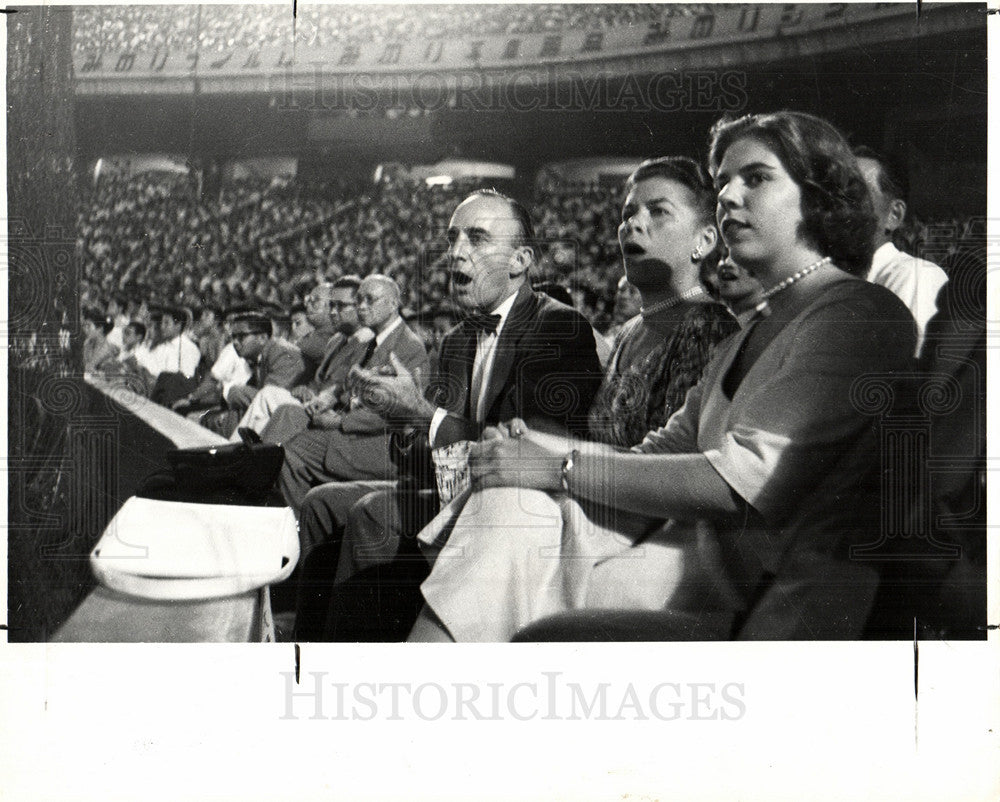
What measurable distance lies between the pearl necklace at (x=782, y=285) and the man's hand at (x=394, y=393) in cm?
121

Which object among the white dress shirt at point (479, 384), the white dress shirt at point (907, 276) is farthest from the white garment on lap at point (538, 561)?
the white dress shirt at point (907, 276)

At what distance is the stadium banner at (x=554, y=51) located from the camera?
3.56 m

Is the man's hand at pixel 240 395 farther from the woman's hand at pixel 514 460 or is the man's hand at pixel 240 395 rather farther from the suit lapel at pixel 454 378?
the woman's hand at pixel 514 460

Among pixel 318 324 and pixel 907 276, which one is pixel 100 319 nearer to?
pixel 318 324

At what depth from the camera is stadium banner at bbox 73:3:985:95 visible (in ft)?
11.7

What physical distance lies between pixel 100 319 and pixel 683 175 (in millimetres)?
2123

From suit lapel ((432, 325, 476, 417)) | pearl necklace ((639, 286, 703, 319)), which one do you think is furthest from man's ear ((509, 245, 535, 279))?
pearl necklace ((639, 286, 703, 319))

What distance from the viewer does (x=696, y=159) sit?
358 cm

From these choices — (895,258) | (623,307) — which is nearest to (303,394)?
(623,307)

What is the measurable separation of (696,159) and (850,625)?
5.74 ft

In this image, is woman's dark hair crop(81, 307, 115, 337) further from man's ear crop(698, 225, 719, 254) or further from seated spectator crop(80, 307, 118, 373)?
man's ear crop(698, 225, 719, 254)

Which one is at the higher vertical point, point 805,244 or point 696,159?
point 696,159

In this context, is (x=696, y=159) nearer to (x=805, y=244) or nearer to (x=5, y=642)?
(x=805, y=244)
